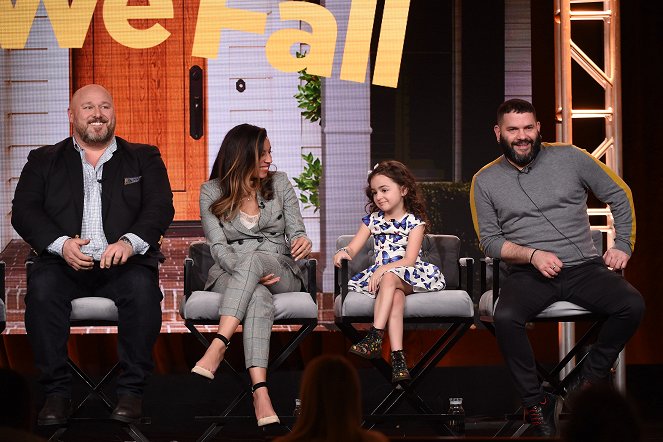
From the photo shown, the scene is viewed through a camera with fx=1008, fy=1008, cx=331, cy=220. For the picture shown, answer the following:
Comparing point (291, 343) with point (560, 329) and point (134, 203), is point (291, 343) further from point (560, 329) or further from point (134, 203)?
point (560, 329)

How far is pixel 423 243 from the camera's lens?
16.0 ft

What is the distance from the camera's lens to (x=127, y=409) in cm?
403

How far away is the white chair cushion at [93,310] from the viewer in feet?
13.9

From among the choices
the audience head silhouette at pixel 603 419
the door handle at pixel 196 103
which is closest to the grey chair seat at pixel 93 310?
the door handle at pixel 196 103

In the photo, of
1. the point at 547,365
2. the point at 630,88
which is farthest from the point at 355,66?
the point at 547,365

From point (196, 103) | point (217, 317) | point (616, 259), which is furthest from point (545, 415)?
point (196, 103)

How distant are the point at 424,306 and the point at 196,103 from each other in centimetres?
188

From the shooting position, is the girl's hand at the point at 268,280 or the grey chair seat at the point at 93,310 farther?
the girl's hand at the point at 268,280

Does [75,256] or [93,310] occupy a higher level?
[75,256]

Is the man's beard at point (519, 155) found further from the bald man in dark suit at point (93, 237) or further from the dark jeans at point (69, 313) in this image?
the dark jeans at point (69, 313)

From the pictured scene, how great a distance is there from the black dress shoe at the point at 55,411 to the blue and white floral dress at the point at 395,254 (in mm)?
1336

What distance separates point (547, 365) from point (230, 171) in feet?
6.99

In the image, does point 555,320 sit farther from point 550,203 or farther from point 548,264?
point 550,203

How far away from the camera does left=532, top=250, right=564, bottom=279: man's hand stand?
4285mm
